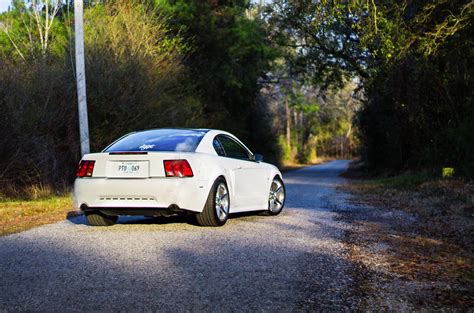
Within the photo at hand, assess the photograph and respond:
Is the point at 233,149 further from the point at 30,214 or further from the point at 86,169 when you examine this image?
the point at 30,214

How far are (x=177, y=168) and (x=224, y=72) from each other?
21325 millimetres

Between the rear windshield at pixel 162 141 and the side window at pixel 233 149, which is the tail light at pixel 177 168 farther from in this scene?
the side window at pixel 233 149

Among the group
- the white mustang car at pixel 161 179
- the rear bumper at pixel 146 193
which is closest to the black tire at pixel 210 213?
the white mustang car at pixel 161 179

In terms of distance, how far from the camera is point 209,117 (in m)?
29.5

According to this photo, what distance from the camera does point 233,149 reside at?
9.63 m

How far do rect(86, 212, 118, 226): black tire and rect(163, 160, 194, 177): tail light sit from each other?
141 centimetres

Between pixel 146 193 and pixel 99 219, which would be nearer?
pixel 146 193

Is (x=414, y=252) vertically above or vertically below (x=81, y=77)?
below

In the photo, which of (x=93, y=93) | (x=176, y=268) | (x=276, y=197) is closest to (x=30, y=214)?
(x=276, y=197)

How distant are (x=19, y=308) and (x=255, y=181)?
5888 mm

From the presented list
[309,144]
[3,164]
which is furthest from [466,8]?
[309,144]

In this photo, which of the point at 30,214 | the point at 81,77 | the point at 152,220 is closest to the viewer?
the point at 152,220

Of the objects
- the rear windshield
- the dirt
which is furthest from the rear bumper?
the dirt

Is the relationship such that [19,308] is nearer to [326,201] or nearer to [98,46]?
[326,201]
